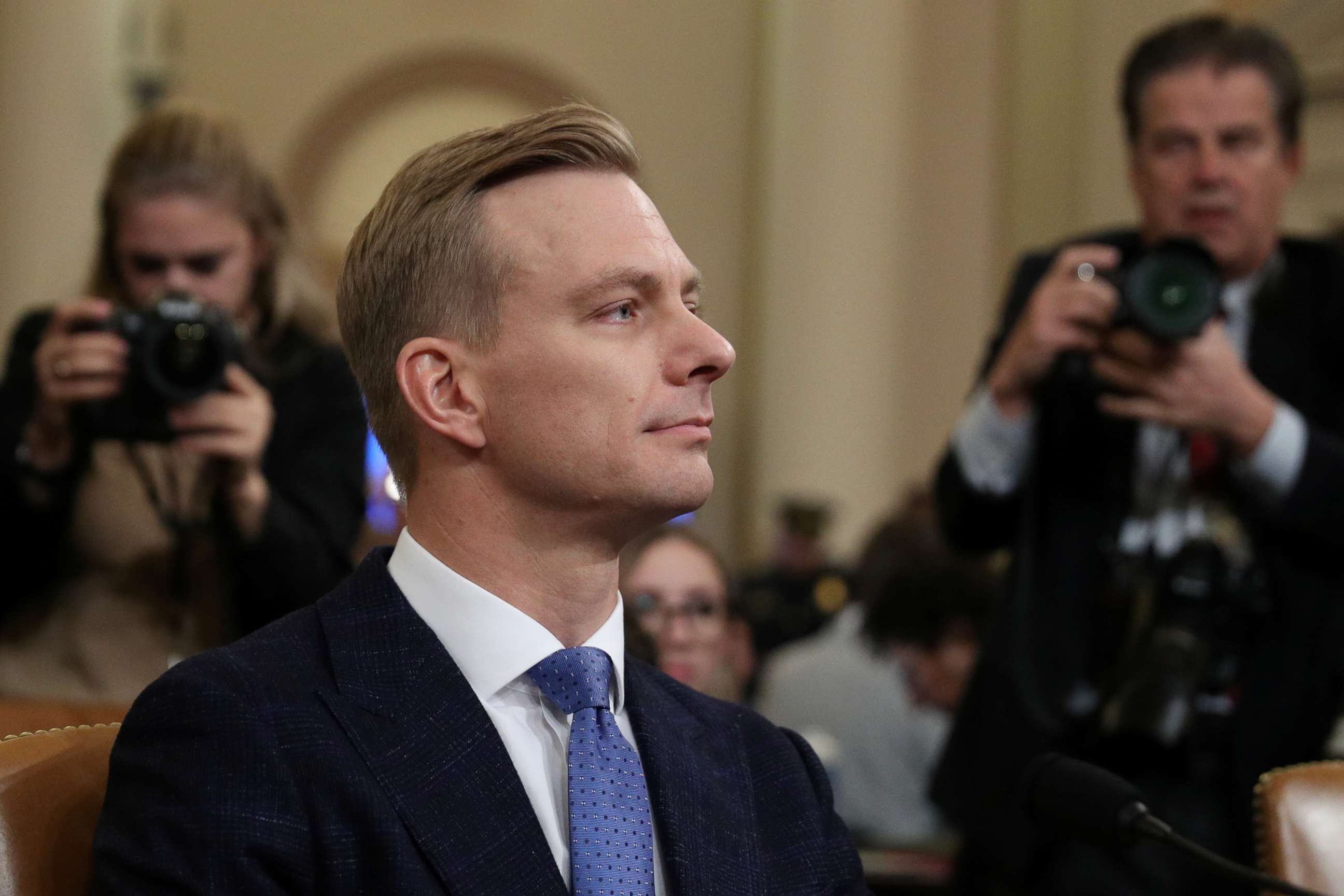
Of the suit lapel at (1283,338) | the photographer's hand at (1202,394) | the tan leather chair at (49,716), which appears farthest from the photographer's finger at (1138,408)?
the tan leather chair at (49,716)

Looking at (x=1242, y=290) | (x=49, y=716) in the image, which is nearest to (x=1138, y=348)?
(x=1242, y=290)

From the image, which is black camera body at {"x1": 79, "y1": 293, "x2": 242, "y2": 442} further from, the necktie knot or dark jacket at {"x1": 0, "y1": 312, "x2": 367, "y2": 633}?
the necktie knot

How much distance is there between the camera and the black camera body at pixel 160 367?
244 centimetres

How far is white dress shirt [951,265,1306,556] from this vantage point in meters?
2.41

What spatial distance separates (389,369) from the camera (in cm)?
172

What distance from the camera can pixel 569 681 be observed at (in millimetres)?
1570

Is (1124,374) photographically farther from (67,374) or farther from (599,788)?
(67,374)

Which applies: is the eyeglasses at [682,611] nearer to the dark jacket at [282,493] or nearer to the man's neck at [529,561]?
the dark jacket at [282,493]

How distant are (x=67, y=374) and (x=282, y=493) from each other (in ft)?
1.25

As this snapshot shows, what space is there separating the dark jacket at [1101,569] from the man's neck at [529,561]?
1.04m

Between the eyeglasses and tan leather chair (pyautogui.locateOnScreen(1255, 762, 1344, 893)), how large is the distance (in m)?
1.75

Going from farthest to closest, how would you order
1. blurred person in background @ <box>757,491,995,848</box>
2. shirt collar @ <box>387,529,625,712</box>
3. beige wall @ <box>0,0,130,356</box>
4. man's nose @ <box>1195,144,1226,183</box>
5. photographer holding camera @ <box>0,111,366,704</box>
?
beige wall @ <box>0,0,130,356</box>, blurred person in background @ <box>757,491,995,848</box>, man's nose @ <box>1195,144,1226,183</box>, photographer holding camera @ <box>0,111,366,704</box>, shirt collar @ <box>387,529,625,712</box>

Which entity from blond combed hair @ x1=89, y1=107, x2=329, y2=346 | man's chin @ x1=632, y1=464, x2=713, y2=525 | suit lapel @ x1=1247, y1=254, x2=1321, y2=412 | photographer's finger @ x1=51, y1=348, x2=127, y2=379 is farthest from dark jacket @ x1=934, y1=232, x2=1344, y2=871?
photographer's finger @ x1=51, y1=348, x2=127, y2=379

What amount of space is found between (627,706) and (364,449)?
1.15 metres
